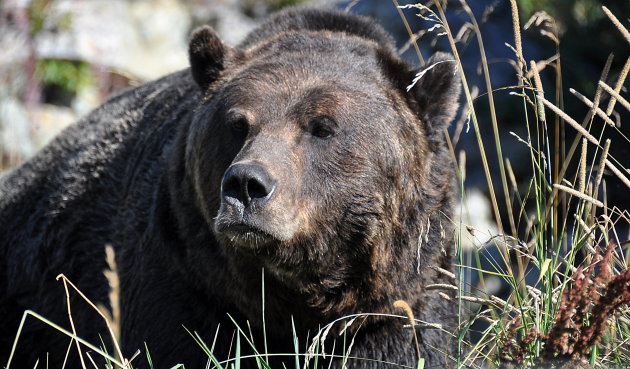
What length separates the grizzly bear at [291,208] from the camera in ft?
12.7

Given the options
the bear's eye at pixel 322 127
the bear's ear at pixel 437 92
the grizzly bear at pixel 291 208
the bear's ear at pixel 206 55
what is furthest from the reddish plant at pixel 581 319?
the bear's ear at pixel 206 55

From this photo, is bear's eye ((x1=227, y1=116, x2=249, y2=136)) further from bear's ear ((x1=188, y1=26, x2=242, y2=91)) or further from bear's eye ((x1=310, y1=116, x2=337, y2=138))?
bear's ear ((x1=188, y1=26, x2=242, y2=91))

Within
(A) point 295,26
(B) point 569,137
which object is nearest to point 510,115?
(B) point 569,137

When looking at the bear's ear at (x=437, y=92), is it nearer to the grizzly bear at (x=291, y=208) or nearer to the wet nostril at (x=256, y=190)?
the grizzly bear at (x=291, y=208)

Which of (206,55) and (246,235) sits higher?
(206,55)

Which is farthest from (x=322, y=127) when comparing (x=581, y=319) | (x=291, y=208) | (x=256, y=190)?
(x=581, y=319)

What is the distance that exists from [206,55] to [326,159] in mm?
1061

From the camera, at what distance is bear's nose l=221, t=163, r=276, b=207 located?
344 cm

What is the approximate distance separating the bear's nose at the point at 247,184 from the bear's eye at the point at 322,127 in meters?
0.53

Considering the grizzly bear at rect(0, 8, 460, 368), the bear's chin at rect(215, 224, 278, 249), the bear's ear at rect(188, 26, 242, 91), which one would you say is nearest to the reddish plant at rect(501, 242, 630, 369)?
the grizzly bear at rect(0, 8, 460, 368)

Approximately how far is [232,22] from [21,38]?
429 centimetres

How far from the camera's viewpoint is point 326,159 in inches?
155

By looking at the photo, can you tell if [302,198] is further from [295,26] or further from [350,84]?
[295,26]

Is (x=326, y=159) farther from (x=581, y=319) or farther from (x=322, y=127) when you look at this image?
(x=581, y=319)
